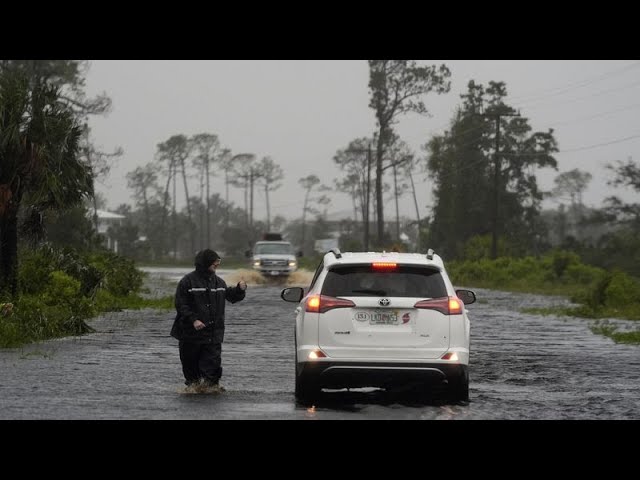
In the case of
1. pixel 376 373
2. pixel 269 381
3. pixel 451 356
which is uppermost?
pixel 451 356

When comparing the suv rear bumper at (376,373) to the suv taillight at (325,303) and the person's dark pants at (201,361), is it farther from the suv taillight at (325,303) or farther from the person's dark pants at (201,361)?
the person's dark pants at (201,361)

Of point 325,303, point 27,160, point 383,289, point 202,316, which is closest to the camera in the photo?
point 325,303

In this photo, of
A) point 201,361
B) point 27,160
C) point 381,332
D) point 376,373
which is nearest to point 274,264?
point 27,160

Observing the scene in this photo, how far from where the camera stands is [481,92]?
320 feet

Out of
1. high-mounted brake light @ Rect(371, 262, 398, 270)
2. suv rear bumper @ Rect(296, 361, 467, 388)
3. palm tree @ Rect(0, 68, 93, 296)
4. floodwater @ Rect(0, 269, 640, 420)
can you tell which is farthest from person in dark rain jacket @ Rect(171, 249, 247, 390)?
palm tree @ Rect(0, 68, 93, 296)

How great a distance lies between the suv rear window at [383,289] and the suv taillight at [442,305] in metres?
0.08

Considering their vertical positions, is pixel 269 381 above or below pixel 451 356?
below

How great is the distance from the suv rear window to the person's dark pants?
1.82 meters

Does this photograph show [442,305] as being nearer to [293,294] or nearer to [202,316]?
[293,294]

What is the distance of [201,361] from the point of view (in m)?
14.9

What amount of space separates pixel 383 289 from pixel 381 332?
1.97ft

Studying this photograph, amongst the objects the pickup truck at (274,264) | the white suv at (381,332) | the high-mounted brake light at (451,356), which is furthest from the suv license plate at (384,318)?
the pickup truck at (274,264)

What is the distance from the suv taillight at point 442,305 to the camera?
1366 cm
